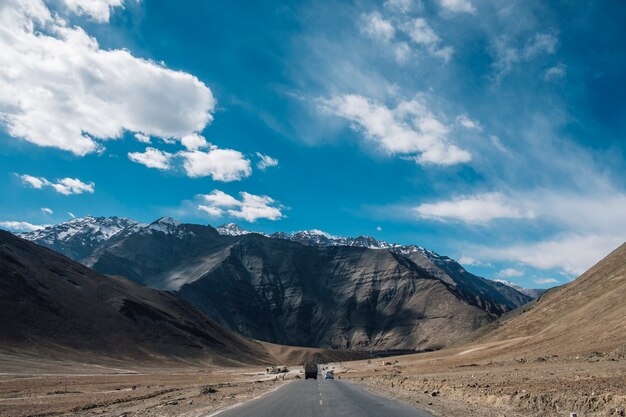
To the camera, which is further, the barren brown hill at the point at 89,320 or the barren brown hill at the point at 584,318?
the barren brown hill at the point at 89,320

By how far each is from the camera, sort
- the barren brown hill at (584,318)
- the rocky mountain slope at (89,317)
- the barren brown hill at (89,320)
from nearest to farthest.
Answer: the barren brown hill at (584,318)
the barren brown hill at (89,320)
the rocky mountain slope at (89,317)

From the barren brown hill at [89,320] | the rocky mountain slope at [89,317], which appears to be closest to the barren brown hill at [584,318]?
the barren brown hill at [89,320]

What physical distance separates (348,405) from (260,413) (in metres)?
5.60

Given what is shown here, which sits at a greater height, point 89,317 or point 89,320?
point 89,317

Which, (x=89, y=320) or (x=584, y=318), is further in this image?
(x=89, y=320)

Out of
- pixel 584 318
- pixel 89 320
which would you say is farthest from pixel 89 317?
pixel 584 318

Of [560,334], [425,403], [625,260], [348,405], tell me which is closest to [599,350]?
[560,334]

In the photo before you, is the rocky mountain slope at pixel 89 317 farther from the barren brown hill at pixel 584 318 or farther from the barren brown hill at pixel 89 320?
the barren brown hill at pixel 584 318

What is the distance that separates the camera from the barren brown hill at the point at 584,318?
63.8m

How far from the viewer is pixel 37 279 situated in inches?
5344

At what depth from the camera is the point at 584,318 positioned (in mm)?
80188

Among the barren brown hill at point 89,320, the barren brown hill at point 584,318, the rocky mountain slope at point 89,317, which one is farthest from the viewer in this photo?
the rocky mountain slope at point 89,317

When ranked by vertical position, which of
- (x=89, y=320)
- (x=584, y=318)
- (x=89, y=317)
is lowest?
(x=584, y=318)

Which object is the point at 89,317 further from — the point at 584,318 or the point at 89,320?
the point at 584,318
